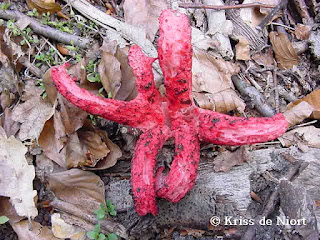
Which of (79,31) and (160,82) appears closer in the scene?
(160,82)

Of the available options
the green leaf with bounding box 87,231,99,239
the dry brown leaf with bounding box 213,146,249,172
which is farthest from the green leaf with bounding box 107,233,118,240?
the dry brown leaf with bounding box 213,146,249,172

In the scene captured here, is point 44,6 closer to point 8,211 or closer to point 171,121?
point 171,121

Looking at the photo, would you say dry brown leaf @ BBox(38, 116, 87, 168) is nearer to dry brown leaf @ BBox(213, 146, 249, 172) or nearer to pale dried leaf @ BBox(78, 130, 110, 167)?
pale dried leaf @ BBox(78, 130, 110, 167)

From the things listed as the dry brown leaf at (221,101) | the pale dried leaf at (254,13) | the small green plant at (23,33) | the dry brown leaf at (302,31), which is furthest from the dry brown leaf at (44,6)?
the dry brown leaf at (302,31)

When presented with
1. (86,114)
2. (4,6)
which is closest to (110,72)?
(86,114)

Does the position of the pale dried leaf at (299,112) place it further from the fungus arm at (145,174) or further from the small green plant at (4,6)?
the small green plant at (4,6)

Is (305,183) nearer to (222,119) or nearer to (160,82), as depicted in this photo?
(222,119)

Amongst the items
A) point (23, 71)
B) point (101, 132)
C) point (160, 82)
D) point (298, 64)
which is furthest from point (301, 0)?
point (23, 71)
